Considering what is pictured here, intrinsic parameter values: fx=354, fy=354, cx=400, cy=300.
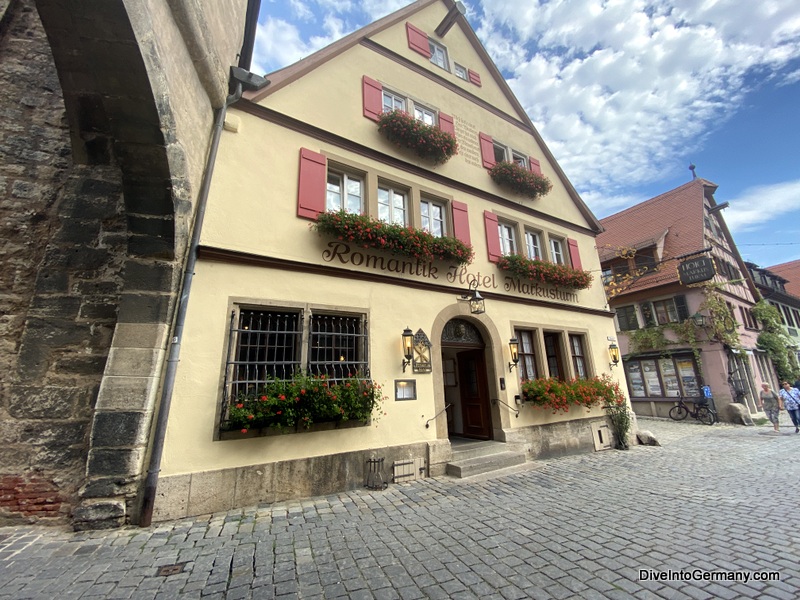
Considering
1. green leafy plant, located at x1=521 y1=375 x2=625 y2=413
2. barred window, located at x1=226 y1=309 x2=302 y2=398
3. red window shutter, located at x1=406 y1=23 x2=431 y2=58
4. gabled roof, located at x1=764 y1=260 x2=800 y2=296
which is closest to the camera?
barred window, located at x1=226 y1=309 x2=302 y2=398

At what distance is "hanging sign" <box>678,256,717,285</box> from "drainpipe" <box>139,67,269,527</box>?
49.0 ft

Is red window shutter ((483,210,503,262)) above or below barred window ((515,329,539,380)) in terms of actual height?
above

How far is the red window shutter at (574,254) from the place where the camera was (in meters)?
10.0

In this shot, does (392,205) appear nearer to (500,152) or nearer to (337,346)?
(337,346)

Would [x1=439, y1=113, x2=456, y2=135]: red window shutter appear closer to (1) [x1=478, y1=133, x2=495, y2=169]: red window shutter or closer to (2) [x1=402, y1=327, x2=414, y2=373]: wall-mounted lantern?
(1) [x1=478, y1=133, x2=495, y2=169]: red window shutter

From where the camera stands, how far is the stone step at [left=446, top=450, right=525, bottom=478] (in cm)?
578

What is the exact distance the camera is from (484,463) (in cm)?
605

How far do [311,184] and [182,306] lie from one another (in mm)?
2868

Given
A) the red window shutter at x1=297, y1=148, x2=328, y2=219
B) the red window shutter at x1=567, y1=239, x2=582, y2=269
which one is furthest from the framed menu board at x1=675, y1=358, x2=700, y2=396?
the red window shutter at x1=297, y1=148, x2=328, y2=219

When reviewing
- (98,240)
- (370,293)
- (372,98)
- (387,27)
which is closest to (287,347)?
(370,293)

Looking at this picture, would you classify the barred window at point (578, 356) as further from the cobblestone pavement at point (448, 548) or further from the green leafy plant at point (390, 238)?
the green leafy plant at point (390, 238)

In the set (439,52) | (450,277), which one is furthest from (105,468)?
(439,52)

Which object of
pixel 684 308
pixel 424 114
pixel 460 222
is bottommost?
pixel 684 308

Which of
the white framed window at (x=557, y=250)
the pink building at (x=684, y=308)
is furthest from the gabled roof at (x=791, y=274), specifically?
the white framed window at (x=557, y=250)
